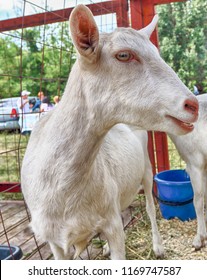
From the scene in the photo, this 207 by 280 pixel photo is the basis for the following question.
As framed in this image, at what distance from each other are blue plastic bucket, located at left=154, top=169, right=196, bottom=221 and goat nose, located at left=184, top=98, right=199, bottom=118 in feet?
7.11

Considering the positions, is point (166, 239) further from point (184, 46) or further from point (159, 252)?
point (184, 46)

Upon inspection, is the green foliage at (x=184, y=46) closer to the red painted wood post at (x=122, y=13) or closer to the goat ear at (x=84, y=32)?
the red painted wood post at (x=122, y=13)

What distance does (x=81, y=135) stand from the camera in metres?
1.72

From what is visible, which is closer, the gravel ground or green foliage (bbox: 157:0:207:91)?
the gravel ground

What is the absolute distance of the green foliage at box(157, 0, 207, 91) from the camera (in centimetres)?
1054

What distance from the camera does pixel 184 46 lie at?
1187 cm

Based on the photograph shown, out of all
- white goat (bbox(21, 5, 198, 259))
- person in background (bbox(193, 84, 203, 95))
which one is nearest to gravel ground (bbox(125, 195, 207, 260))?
white goat (bbox(21, 5, 198, 259))

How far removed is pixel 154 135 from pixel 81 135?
2.50m

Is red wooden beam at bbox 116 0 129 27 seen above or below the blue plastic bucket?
above

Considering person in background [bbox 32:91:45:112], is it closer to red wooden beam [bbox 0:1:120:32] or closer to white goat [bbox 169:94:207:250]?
red wooden beam [bbox 0:1:120:32]

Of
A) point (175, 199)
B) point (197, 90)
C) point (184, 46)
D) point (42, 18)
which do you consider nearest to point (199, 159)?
point (175, 199)

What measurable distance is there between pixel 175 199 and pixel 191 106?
2338 mm

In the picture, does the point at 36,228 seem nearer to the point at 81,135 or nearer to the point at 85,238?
the point at 85,238

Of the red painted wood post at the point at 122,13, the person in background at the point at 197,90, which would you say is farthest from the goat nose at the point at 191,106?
the person in background at the point at 197,90
